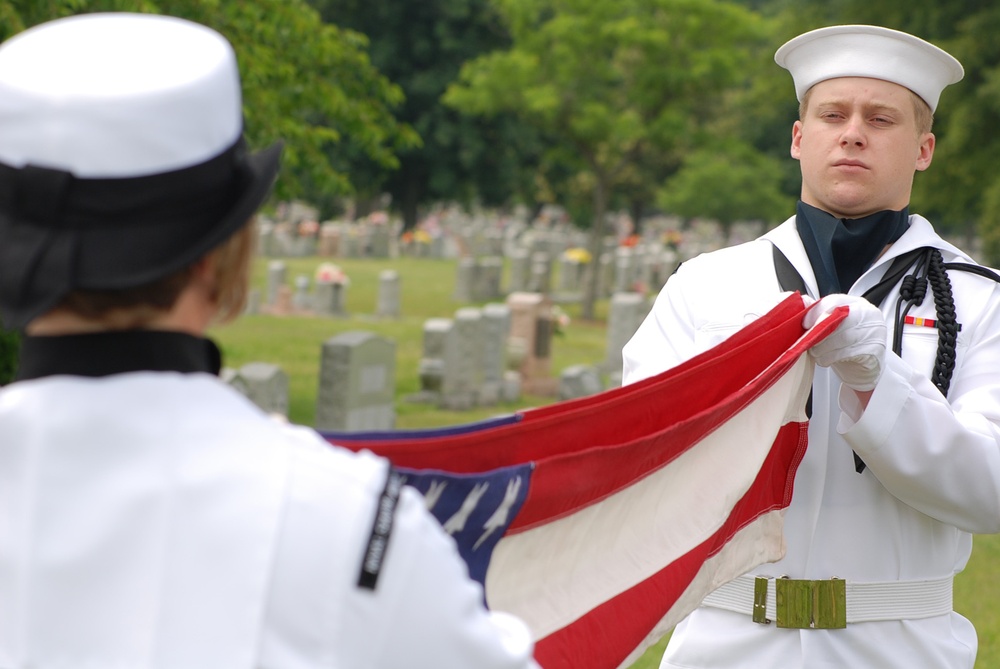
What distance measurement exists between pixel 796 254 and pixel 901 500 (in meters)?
0.71

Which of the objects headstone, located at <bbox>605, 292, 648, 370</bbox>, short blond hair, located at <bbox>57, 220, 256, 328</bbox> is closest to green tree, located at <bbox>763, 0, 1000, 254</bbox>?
headstone, located at <bbox>605, 292, 648, 370</bbox>

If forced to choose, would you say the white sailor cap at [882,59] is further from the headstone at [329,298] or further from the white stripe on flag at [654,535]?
the headstone at [329,298]

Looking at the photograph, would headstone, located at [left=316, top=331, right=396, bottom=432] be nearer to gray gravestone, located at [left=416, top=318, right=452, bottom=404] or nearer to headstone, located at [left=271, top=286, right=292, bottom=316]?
gray gravestone, located at [left=416, top=318, right=452, bottom=404]

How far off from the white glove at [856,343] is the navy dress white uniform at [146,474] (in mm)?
1687

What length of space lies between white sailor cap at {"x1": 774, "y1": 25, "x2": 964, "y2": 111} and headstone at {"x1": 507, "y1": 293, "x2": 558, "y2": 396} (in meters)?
12.9

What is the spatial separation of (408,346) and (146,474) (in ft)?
59.7

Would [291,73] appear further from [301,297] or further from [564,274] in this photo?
[564,274]

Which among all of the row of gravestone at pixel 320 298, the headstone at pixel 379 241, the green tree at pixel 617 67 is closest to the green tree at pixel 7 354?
the row of gravestone at pixel 320 298

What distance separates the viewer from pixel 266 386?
1013 cm

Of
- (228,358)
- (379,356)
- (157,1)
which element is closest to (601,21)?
(228,358)

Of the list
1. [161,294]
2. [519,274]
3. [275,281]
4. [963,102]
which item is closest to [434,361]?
[275,281]

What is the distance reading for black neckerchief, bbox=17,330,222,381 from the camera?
151cm

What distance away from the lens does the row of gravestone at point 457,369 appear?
11102 millimetres

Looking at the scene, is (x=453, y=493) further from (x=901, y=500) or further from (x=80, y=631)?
(x=901, y=500)
